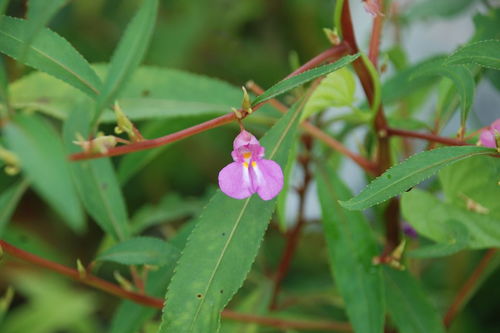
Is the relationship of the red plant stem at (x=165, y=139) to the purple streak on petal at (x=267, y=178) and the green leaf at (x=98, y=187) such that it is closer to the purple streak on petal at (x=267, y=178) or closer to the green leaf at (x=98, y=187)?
the purple streak on petal at (x=267, y=178)

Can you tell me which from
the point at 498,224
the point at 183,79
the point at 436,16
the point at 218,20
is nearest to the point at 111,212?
the point at 183,79

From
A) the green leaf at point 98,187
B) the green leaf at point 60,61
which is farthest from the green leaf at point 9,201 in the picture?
the green leaf at point 60,61

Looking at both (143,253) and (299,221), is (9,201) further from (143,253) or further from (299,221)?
(299,221)

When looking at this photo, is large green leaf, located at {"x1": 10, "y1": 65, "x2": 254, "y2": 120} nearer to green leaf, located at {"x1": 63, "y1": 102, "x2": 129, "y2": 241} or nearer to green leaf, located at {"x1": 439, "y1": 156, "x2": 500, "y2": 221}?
green leaf, located at {"x1": 63, "y1": 102, "x2": 129, "y2": 241}

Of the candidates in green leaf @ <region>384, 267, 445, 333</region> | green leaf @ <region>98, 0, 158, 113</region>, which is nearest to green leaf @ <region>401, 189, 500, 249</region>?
green leaf @ <region>384, 267, 445, 333</region>

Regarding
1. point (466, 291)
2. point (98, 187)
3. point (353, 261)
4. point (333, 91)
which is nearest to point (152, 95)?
point (98, 187)

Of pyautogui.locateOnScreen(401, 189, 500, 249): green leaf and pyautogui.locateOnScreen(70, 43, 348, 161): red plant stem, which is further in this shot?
pyautogui.locateOnScreen(401, 189, 500, 249): green leaf

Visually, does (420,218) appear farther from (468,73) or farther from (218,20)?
(218,20)

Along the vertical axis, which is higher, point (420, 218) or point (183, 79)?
point (183, 79)
